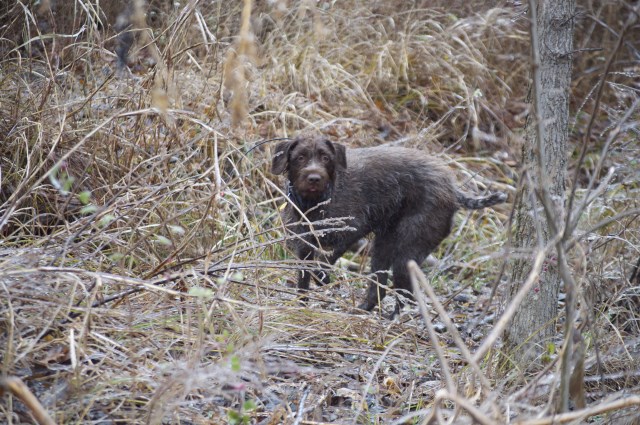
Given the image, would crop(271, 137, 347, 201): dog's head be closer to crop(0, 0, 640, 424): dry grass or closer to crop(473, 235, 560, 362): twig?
crop(0, 0, 640, 424): dry grass

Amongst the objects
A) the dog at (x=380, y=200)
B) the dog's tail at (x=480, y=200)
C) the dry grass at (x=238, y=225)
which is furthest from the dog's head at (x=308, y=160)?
the dog's tail at (x=480, y=200)

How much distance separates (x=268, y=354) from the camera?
389 cm

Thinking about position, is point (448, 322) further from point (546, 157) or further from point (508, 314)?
point (546, 157)

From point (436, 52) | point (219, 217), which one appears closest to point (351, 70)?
point (436, 52)

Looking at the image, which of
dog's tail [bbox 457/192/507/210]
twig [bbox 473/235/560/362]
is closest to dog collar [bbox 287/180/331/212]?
dog's tail [bbox 457/192/507/210]

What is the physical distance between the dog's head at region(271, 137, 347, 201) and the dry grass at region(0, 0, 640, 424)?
0.26 m

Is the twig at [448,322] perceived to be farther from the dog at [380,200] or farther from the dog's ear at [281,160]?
the dog's ear at [281,160]

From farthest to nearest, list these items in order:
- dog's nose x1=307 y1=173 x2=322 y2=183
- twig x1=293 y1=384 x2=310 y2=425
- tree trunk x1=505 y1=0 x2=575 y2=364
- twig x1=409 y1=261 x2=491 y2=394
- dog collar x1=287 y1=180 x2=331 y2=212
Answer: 1. dog collar x1=287 y1=180 x2=331 y2=212
2. dog's nose x1=307 y1=173 x2=322 y2=183
3. tree trunk x1=505 y1=0 x2=575 y2=364
4. twig x1=293 y1=384 x2=310 y2=425
5. twig x1=409 y1=261 x2=491 y2=394

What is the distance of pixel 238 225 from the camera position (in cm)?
440

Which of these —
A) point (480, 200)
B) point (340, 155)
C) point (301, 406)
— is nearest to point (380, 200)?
point (340, 155)

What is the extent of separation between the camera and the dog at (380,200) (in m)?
6.23

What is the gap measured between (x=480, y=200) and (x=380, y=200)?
0.77m

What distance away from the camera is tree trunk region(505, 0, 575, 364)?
395 centimetres

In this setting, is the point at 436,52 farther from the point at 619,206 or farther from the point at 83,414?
the point at 83,414
